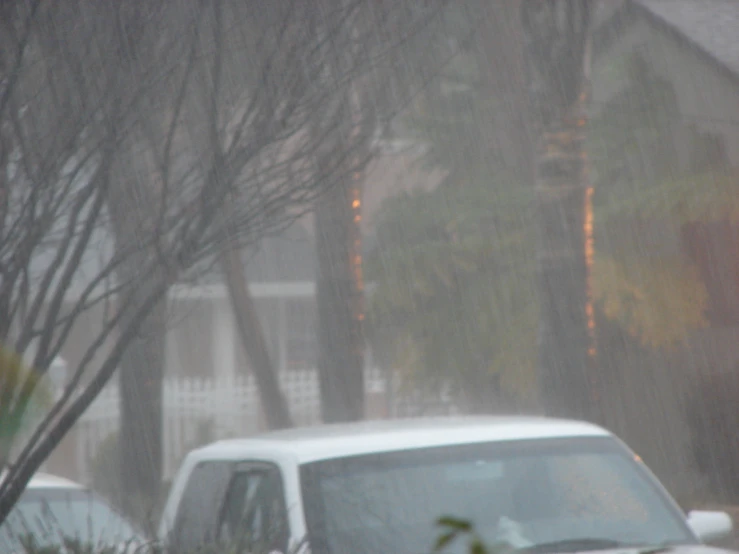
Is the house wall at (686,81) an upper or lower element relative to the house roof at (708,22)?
lower

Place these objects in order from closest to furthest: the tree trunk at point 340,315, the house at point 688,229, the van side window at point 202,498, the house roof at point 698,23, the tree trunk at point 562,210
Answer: the van side window at point 202,498, the tree trunk at point 562,210, the tree trunk at point 340,315, the house at point 688,229, the house roof at point 698,23

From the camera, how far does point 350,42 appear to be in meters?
5.49

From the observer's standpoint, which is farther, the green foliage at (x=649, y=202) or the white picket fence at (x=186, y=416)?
the white picket fence at (x=186, y=416)

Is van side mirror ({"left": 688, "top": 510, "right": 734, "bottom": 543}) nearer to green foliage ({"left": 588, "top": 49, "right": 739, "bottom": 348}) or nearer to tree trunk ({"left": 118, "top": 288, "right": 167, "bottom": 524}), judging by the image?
green foliage ({"left": 588, "top": 49, "right": 739, "bottom": 348})

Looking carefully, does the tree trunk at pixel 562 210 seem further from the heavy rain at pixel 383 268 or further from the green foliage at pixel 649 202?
the green foliage at pixel 649 202

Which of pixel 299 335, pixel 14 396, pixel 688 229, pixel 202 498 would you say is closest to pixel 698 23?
pixel 688 229

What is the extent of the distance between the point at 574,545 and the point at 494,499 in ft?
1.29

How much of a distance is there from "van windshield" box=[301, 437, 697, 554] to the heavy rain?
12mm

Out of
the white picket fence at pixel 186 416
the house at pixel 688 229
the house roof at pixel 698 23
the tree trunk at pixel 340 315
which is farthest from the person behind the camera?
the white picket fence at pixel 186 416

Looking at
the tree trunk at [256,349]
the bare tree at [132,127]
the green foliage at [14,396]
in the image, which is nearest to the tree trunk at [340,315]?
the tree trunk at [256,349]

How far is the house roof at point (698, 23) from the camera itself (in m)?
14.3

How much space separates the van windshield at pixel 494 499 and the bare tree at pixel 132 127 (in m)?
1.05

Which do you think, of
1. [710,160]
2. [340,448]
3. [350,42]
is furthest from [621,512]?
[710,160]

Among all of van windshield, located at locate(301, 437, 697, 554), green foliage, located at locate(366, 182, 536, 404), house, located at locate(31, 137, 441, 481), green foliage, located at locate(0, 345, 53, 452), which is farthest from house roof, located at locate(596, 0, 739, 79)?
green foliage, located at locate(0, 345, 53, 452)
